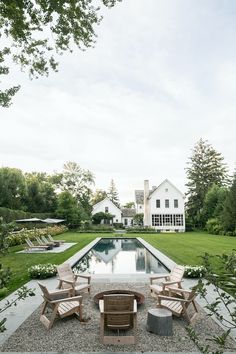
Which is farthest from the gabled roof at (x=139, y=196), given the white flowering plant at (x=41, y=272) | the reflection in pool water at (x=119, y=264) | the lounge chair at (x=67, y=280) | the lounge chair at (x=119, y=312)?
→ the lounge chair at (x=119, y=312)

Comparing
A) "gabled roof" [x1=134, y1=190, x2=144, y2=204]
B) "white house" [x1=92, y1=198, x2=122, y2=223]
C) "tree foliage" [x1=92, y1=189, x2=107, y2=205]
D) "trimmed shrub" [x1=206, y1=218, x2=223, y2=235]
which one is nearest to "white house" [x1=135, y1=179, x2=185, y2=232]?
"trimmed shrub" [x1=206, y1=218, x2=223, y2=235]

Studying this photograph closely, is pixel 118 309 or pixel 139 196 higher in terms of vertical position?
pixel 139 196

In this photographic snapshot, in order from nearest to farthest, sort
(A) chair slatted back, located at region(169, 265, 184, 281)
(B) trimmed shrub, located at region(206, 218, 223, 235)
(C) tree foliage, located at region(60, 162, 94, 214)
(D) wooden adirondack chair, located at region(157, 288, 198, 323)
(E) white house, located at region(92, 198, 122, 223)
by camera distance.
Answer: (D) wooden adirondack chair, located at region(157, 288, 198, 323)
(A) chair slatted back, located at region(169, 265, 184, 281)
(B) trimmed shrub, located at region(206, 218, 223, 235)
(E) white house, located at region(92, 198, 122, 223)
(C) tree foliage, located at region(60, 162, 94, 214)

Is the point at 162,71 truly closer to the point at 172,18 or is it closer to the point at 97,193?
the point at 172,18

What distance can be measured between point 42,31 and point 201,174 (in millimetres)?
48175

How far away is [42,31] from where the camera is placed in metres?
7.64

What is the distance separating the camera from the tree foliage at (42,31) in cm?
689

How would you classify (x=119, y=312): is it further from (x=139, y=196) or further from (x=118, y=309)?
A: (x=139, y=196)

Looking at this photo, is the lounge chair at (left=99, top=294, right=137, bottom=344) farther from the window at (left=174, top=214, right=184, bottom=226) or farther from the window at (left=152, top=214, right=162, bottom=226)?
the window at (left=174, top=214, right=184, bottom=226)

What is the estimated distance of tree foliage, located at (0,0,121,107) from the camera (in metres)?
6.89

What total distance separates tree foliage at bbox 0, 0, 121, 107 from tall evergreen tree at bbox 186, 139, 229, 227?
43604mm

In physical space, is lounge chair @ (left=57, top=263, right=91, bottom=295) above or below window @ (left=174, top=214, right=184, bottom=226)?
below

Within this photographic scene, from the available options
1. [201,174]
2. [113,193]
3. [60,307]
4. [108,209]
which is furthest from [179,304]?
[113,193]

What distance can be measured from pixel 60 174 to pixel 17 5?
181 ft
